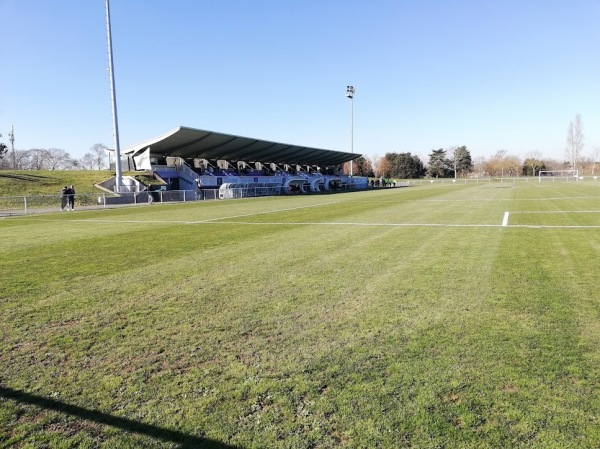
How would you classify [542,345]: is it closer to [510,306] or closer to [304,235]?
[510,306]

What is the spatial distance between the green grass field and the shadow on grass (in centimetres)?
1

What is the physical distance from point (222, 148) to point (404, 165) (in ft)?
281

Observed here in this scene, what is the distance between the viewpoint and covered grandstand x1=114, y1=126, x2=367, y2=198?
4575 centimetres

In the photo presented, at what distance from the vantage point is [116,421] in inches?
112

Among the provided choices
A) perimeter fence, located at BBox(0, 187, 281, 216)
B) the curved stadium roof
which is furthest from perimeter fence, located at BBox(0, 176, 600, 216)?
the curved stadium roof

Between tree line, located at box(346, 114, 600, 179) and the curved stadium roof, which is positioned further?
tree line, located at box(346, 114, 600, 179)

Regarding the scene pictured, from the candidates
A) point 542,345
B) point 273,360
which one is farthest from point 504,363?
point 273,360

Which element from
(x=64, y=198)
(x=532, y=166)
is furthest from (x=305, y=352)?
(x=532, y=166)

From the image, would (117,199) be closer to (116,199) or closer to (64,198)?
(116,199)

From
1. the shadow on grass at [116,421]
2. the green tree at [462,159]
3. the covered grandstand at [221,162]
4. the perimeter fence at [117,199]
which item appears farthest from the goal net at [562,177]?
the shadow on grass at [116,421]

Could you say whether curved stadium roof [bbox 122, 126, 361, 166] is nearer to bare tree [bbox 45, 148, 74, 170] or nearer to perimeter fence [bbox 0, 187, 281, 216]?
perimeter fence [bbox 0, 187, 281, 216]

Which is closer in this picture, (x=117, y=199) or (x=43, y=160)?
(x=117, y=199)

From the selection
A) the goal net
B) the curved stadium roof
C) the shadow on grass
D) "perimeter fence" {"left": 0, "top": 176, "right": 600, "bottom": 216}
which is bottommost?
the shadow on grass

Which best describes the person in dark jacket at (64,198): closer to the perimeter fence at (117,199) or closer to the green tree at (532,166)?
the perimeter fence at (117,199)
